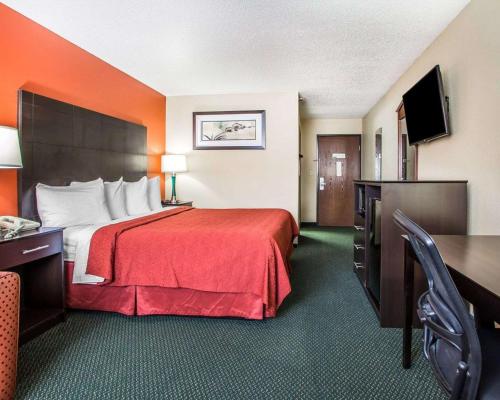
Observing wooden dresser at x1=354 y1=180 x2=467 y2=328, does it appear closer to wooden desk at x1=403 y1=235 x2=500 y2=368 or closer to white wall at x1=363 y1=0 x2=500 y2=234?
white wall at x1=363 y1=0 x2=500 y2=234

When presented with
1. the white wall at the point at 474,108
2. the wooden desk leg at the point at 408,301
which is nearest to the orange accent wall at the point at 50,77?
the wooden desk leg at the point at 408,301

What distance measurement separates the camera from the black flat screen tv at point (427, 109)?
2.69m

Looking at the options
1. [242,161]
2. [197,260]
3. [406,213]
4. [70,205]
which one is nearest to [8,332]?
[197,260]

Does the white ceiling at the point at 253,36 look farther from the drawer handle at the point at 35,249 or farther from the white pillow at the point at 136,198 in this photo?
the drawer handle at the point at 35,249

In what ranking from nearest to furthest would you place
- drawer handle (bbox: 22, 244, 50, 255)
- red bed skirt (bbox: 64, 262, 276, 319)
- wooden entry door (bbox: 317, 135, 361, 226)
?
1. drawer handle (bbox: 22, 244, 50, 255)
2. red bed skirt (bbox: 64, 262, 276, 319)
3. wooden entry door (bbox: 317, 135, 361, 226)

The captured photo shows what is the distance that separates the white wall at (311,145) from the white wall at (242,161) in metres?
2.16

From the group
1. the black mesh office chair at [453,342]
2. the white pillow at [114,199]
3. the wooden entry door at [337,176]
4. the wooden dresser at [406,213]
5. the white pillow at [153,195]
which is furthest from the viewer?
the wooden entry door at [337,176]

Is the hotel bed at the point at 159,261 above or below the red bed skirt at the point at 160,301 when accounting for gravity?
above

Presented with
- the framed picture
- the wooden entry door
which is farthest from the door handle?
the framed picture

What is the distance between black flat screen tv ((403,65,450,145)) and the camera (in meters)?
2.69

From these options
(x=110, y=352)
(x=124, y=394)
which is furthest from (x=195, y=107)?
(x=124, y=394)

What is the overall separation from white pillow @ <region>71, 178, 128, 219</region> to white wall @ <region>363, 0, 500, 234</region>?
10.7 ft

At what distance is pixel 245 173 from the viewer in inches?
207

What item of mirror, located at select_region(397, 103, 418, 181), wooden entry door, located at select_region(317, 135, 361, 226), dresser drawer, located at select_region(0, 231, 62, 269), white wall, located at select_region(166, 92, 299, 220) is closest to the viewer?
dresser drawer, located at select_region(0, 231, 62, 269)
